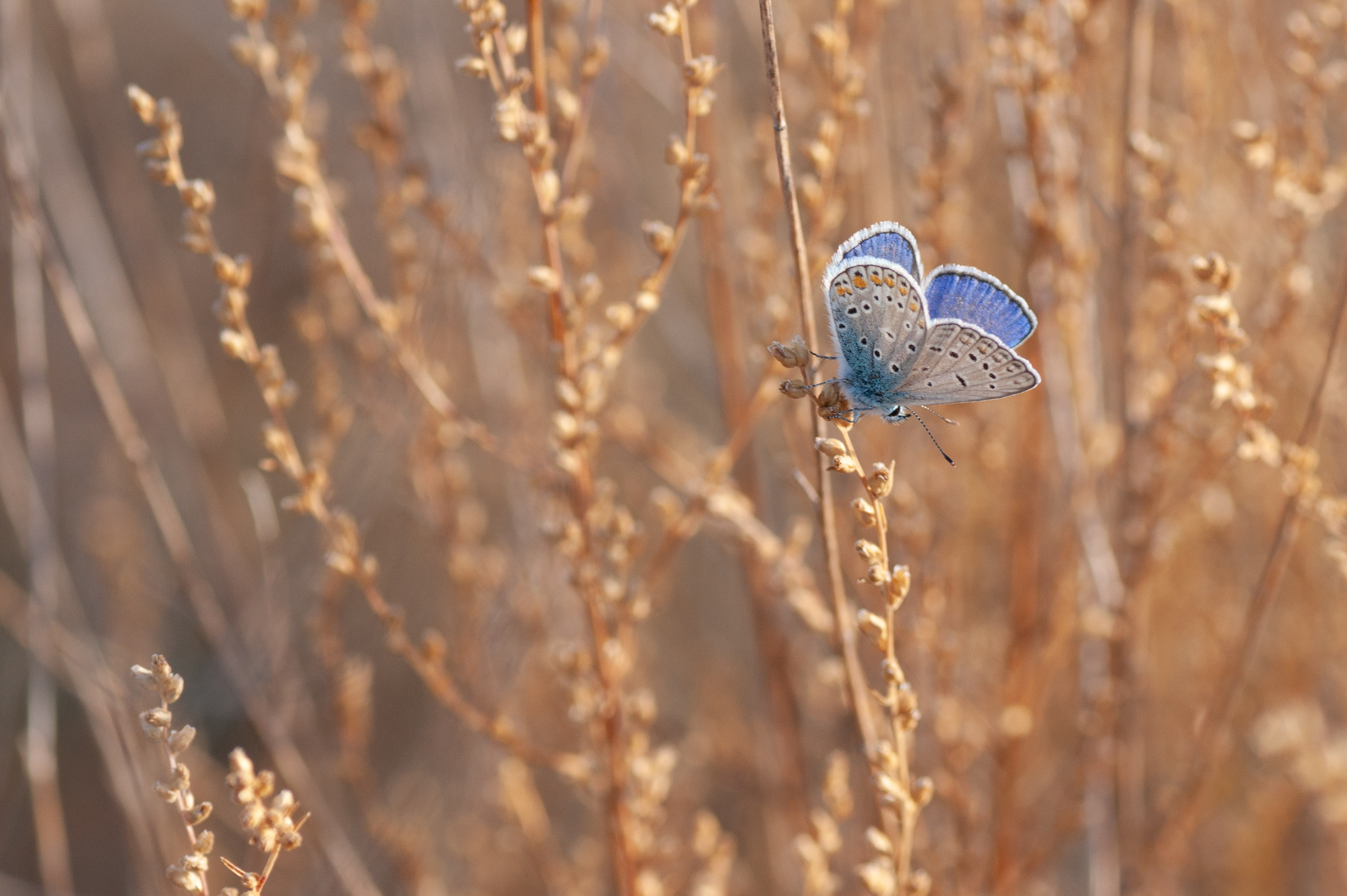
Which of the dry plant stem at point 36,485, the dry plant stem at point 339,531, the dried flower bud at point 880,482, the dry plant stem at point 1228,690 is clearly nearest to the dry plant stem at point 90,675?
the dry plant stem at point 36,485

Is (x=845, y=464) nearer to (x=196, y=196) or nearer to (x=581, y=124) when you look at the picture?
(x=581, y=124)

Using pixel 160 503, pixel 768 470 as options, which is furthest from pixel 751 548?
pixel 160 503

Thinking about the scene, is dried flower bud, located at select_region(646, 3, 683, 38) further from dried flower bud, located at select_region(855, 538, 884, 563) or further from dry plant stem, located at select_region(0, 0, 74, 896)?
dry plant stem, located at select_region(0, 0, 74, 896)

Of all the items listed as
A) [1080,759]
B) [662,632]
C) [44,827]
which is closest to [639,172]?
[662,632]

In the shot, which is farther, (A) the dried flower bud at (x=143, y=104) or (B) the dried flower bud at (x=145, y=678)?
(A) the dried flower bud at (x=143, y=104)

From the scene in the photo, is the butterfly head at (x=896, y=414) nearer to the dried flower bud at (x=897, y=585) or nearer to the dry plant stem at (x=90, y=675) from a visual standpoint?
the dried flower bud at (x=897, y=585)

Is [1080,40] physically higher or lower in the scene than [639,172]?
lower

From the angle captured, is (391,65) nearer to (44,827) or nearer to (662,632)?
(44,827)
